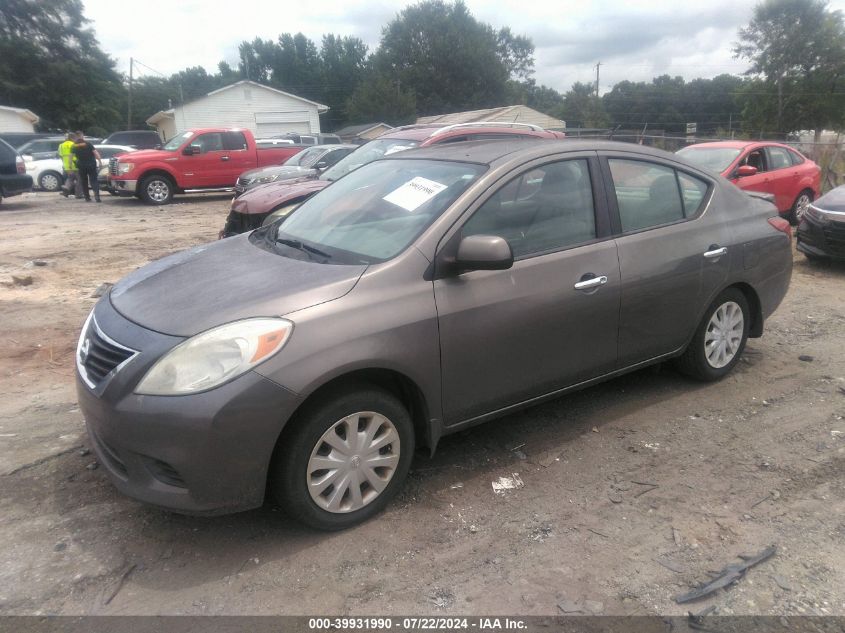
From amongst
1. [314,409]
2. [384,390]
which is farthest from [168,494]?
[384,390]

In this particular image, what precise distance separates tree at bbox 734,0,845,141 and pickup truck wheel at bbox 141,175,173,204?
134ft

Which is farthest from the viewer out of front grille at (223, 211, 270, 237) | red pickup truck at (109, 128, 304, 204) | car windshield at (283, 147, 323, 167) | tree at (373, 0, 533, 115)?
tree at (373, 0, 533, 115)

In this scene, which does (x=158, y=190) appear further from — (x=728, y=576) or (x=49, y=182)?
(x=728, y=576)

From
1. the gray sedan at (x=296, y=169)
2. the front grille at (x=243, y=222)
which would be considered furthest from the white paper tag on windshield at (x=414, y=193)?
the gray sedan at (x=296, y=169)

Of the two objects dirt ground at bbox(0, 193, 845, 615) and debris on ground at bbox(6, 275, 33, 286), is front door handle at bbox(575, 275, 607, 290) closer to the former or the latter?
dirt ground at bbox(0, 193, 845, 615)

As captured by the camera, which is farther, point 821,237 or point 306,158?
point 306,158

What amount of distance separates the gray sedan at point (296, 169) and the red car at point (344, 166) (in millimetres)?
1664

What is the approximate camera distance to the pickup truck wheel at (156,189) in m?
16.6

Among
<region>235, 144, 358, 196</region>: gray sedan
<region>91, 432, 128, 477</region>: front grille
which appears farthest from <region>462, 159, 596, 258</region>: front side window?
<region>235, 144, 358, 196</region>: gray sedan

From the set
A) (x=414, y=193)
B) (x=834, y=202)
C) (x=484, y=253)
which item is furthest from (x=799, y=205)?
(x=484, y=253)

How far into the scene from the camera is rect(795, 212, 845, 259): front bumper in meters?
8.34

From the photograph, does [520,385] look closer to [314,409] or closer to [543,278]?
[543,278]

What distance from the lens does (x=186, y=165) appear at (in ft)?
55.5

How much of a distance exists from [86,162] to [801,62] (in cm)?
4500
